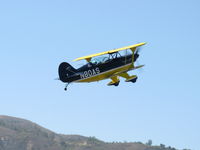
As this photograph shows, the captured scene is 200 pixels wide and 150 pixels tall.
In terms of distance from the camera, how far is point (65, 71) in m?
53.0

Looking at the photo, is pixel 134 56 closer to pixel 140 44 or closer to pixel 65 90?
pixel 140 44

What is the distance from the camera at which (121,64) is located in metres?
55.6

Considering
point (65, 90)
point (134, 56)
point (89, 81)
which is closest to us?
point (65, 90)

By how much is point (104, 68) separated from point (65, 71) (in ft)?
13.7

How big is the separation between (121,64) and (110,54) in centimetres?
160

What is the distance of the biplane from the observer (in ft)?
173

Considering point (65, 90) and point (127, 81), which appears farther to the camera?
point (127, 81)

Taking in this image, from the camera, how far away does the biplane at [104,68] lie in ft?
173

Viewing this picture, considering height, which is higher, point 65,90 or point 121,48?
point 121,48

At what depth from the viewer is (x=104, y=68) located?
54094 mm

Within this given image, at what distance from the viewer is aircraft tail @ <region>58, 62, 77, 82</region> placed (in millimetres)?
Result: 52656

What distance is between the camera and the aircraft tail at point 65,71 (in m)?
52.7

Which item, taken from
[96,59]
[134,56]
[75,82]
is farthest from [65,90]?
[134,56]

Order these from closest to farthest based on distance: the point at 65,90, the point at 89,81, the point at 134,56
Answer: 1. the point at 65,90
2. the point at 89,81
3. the point at 134,56
